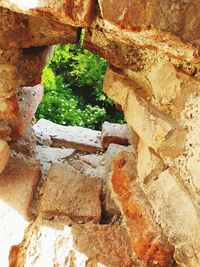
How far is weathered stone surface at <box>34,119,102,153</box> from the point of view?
1852 mm

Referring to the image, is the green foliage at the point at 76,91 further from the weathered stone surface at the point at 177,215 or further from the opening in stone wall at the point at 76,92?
the weathered stone surface at the point at 177,215

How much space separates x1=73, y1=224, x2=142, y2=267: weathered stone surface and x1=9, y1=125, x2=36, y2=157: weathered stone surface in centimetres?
50

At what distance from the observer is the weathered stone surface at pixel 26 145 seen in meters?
1.52

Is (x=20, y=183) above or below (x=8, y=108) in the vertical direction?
below

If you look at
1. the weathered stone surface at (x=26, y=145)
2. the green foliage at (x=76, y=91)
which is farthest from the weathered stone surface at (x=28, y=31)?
the green foliage at (x=76, y=91)

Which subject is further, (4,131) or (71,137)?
(71,137)

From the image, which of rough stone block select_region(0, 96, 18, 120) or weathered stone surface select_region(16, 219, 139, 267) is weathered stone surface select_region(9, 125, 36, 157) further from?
weathered stone surface select_region(16, 219, 139, 267)

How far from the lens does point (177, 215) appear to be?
98cm

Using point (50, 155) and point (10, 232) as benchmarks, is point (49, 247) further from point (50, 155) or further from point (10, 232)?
point (50, 155)

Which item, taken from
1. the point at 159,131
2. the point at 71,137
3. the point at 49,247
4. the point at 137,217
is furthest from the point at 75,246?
the point at 71,137

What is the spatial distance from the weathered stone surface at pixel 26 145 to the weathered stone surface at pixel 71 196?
19cm

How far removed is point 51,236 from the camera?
1129 mm

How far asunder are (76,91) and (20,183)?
366 cm

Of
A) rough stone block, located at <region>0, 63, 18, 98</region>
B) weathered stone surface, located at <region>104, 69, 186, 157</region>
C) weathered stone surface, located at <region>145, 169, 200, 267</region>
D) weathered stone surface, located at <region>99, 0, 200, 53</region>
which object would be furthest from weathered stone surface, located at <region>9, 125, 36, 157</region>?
weathered stone surface, located at <region>99, 0, 200, 53</region>
